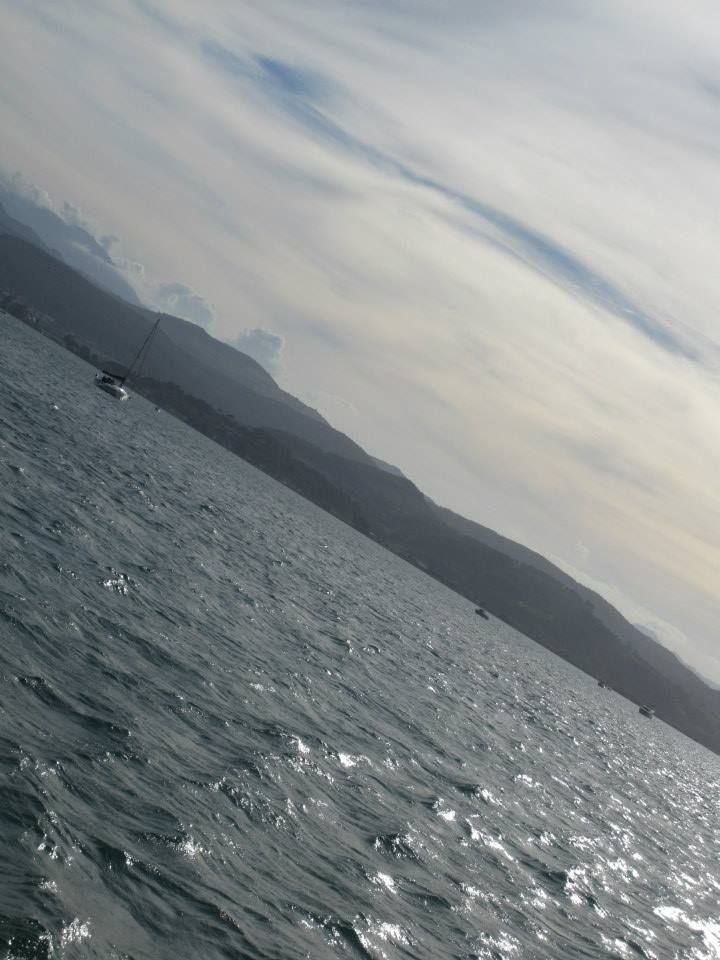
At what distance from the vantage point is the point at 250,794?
2648 centimetres

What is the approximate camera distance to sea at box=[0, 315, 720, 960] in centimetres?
1919

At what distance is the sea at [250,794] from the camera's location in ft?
63.0

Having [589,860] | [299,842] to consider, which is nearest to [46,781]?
[299,842]

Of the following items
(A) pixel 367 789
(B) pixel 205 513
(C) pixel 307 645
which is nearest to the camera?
(A) pixel 367 789

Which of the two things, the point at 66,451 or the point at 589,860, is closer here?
the point at 589,860

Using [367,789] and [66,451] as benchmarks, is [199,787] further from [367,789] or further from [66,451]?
[66,451]

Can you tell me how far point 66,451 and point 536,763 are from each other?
50505 millimetres

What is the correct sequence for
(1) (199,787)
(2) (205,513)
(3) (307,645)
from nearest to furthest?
(1) (199,787) < (3) (307,645) < (2) (205,513)

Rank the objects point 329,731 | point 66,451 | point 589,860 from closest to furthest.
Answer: point 329,731 → point 589,860 → point 66,451

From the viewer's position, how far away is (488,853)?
3378 centimetres

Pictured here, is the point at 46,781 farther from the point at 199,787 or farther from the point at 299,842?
the point at 299,842

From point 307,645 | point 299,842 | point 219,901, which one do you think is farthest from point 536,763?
point 219,901

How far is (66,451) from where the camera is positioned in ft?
269

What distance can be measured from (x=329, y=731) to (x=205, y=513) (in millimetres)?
64151
